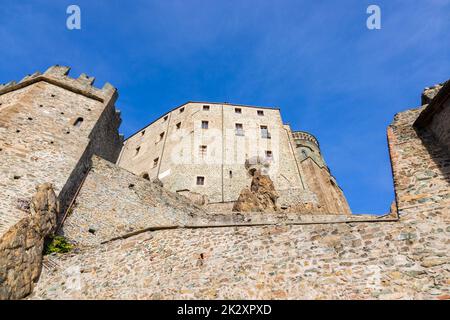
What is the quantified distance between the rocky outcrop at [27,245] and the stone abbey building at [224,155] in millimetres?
14015

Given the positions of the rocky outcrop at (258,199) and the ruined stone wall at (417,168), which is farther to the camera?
the rocky outcrop at (258,199)

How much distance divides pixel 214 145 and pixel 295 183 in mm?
7862

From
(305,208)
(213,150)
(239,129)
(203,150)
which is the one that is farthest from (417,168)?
(239,129)

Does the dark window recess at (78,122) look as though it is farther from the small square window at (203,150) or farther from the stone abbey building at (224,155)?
the small square window at (203,150)

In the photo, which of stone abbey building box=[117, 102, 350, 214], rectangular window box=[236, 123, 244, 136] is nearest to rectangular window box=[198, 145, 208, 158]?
stone abbey building box=[117, 102, 350, 214]

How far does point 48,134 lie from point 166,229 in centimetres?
692

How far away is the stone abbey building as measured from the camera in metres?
27.1

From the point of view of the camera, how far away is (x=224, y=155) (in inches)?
1158

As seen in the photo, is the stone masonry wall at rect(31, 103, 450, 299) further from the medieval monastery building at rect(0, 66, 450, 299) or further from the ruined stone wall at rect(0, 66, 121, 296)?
the ruined stone wall at rect(0, 66, 121, 296)

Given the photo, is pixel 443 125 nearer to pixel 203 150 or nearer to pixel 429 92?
pixel 429 92

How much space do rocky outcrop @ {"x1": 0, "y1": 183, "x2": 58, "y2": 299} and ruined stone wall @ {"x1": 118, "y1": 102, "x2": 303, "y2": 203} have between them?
16233 millimetres

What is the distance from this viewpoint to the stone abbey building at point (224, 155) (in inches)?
1066

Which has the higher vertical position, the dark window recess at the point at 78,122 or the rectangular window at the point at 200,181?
the rectangular window at the point at 200,181

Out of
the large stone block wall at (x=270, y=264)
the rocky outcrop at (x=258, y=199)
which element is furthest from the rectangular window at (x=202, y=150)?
the large stone block wall at (x=270, y=264)
